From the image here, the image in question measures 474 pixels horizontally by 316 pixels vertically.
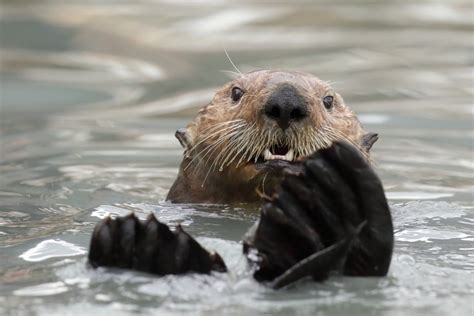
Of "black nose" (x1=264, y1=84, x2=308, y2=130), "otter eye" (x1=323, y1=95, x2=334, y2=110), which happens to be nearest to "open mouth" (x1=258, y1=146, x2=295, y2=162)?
"black nose" (x1=264, y1=84, x2=308, y2=130)

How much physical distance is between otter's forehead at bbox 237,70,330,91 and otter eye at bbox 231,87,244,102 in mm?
39

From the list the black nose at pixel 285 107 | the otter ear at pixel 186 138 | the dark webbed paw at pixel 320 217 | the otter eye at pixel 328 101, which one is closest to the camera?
the dark webbed paw at pixel 320 217

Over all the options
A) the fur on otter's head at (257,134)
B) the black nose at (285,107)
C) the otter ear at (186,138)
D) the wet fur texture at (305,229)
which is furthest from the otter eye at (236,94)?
the wet fur texture at (305,229)

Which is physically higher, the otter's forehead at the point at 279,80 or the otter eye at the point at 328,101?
the otter's forehead at the point at 279,80

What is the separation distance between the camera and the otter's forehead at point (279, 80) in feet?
16.9

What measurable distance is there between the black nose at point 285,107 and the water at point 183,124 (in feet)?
1.74

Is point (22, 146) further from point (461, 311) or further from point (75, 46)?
point (461, 311)

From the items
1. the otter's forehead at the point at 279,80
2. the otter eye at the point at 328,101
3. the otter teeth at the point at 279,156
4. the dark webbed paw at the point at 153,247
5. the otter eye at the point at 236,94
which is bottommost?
the dark webbed paw at the point at 153,247

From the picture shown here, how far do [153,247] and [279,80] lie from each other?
147cm

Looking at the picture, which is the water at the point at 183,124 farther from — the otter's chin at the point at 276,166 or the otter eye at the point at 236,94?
the otter eye at the point at 236,94

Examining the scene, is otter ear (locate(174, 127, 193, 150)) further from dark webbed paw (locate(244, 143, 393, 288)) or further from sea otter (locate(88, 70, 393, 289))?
dark webbed paw (locate(244, 143, 393, 288))

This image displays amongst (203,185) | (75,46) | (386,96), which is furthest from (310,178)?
(75,46)

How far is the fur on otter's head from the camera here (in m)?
4.91

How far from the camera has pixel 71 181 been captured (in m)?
6.83
